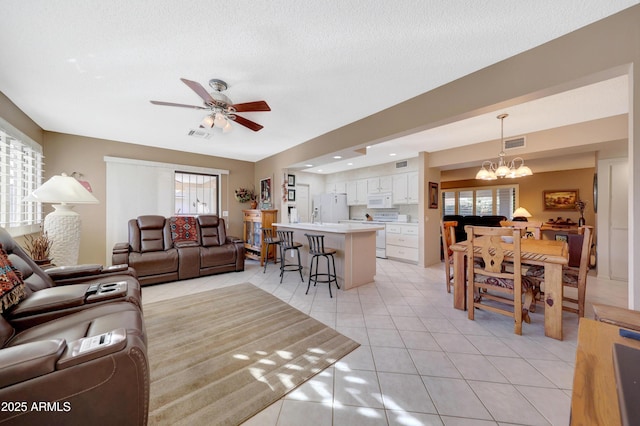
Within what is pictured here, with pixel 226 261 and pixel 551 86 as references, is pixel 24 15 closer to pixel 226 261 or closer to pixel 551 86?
pixel 226 261

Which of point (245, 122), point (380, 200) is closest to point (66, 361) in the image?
point (245, 122)

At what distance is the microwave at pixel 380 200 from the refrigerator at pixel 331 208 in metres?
0.86

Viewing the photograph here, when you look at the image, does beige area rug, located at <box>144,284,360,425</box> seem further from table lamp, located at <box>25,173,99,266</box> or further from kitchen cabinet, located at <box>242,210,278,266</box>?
kitchen cabinet, located at <box>242,210,278,266</box>

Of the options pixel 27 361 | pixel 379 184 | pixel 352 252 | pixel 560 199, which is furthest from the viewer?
pixel 560 199

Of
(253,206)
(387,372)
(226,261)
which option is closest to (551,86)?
(387,372)

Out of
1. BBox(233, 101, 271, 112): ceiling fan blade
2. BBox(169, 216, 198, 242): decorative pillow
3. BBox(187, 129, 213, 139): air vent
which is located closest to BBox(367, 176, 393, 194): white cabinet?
BBox(187, 129, 213, 139): air vent

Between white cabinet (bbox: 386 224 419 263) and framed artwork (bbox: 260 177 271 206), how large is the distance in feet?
9.96

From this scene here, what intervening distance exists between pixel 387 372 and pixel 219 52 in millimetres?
2895

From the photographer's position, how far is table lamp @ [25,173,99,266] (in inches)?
99.3

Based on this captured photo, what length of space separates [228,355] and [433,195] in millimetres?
4880

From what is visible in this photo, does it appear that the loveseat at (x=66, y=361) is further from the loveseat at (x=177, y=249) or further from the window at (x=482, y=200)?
the window at (x=482, y=200)

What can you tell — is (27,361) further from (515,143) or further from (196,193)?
(515,143)

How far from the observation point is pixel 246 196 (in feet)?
19.1

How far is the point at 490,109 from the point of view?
2.16 metres
